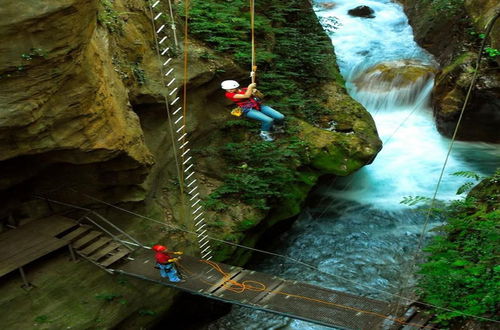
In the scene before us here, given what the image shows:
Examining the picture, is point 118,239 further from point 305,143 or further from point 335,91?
point 335,91

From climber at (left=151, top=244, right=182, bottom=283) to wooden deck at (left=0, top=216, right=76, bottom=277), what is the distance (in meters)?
1.48

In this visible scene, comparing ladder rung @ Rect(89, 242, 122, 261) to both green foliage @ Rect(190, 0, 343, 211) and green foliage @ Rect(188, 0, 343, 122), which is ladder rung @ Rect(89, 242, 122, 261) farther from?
green foliage @ Rect(188, 0, 343, 122)

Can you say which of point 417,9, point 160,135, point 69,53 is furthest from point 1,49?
point 417,9

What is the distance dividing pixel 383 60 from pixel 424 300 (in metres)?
11.4

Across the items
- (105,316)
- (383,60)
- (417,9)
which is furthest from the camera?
(417,9)

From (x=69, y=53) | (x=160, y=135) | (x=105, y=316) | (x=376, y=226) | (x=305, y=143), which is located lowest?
(x=376, y=226)

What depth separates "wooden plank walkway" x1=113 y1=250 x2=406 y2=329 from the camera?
21.0 ft

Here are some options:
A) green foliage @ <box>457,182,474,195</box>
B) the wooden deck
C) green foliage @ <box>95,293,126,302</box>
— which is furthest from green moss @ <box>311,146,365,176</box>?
the wooden deck

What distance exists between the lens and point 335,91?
41.0 feet

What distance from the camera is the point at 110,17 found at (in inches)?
315

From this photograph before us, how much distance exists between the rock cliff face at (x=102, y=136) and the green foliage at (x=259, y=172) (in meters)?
0.26

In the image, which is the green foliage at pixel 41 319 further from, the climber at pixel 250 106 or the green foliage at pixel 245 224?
the climber at pixel 250 106

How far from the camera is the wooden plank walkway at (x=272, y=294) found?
21.0 feet

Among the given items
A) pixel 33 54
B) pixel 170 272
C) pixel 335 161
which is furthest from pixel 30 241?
pixel 335 161
